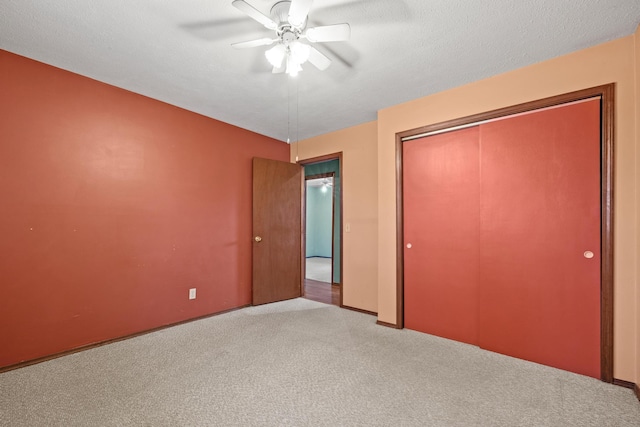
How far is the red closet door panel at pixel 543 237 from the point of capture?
215 cm

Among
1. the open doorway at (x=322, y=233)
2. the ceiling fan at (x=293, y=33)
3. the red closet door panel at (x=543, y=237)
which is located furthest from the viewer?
the open doorway at (x=322, y=233)

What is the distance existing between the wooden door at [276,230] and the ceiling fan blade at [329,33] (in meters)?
2.45

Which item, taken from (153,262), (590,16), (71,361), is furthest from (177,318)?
(590,16)

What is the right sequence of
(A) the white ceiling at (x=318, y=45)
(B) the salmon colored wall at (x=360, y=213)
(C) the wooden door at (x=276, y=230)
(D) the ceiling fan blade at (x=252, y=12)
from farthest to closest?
(C) the wooden door at (x=276, y=230), (B) the salmon colored wall at (x=360, y=213), (A) the white ceiling at (x=318, y=45), (D) the ceiling fan blade at (x=252, y=12)

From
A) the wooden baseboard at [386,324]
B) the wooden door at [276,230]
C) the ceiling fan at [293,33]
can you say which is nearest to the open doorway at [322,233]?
the wooden door at [276,230]

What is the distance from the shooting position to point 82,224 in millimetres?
2572

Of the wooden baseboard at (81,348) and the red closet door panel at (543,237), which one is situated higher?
the red closet door panel at (543,237)

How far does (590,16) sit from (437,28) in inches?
37.4

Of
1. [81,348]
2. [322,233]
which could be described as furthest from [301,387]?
[322,233]

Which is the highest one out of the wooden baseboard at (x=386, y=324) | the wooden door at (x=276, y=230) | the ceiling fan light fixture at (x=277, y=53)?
the ceiling fan light fixture at (x=277, y=53)

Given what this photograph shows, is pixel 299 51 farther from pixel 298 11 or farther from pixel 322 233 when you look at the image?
pixel 322 233

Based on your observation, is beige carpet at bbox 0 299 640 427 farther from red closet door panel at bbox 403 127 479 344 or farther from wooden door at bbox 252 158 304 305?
wooden door at bbox 252 158 304 305

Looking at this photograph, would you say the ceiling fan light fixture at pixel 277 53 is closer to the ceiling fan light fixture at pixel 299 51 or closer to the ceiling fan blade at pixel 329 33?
the ceiling fan light fixture at pixel 299 51

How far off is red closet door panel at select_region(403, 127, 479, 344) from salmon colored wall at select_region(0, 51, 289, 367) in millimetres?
2324
